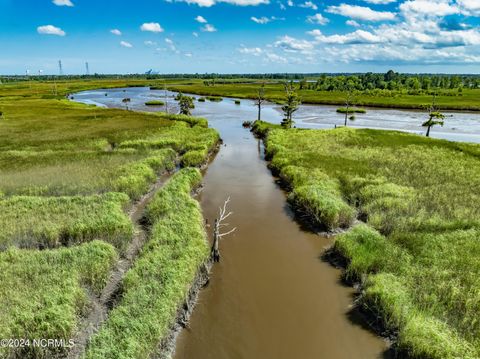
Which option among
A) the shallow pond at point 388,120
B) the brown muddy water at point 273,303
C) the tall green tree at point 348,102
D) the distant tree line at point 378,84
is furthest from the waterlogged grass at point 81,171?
the distant tree line at point 378,84

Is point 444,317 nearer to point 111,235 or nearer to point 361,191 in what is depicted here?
point 361,191

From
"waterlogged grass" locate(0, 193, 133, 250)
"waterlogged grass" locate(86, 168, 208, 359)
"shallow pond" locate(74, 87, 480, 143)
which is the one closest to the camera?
"waterlogged grass" locate(86, 168, 208, 359)

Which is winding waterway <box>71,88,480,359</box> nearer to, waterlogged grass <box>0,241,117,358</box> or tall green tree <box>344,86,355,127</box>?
waterlogged grass <box>0,241,117,358</box>

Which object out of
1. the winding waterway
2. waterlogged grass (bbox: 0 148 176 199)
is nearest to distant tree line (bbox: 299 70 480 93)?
waterlogged grass (bbox: 0 148 176 199)

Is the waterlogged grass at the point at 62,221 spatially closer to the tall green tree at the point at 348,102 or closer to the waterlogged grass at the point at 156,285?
the waterlogged grass at the point at 156,285

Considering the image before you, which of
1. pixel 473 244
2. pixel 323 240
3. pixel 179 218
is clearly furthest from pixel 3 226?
pixel 473 244
